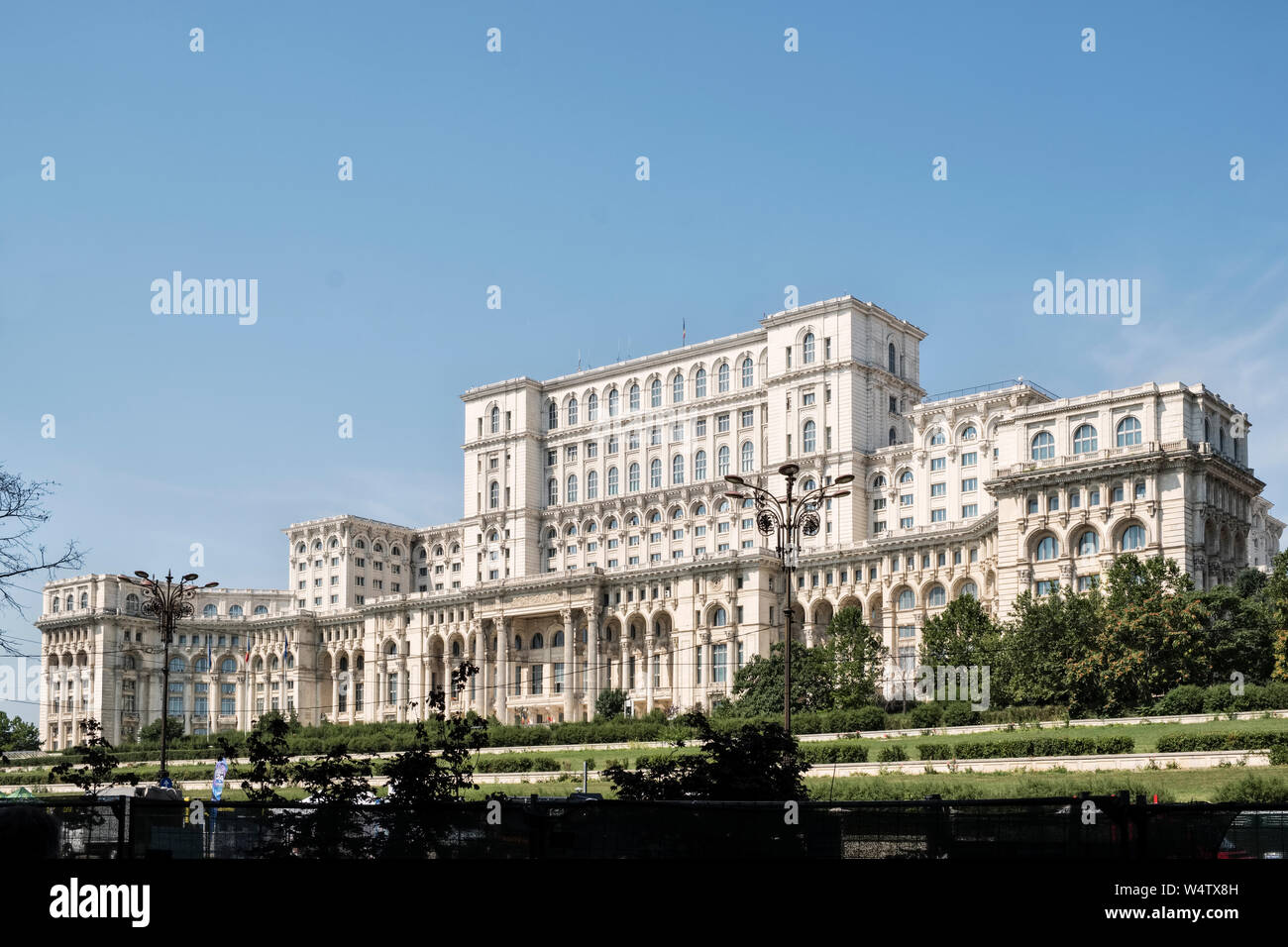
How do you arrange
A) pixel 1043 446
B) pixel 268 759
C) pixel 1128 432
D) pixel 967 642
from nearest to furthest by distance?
pixel 268 759
pixel 967 642
pixel 1128 432
pixel 1043 446

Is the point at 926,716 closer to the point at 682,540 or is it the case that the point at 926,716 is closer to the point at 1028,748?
the point at 1028,748

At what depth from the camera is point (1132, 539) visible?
8625cm

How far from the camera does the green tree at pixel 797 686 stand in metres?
90.1

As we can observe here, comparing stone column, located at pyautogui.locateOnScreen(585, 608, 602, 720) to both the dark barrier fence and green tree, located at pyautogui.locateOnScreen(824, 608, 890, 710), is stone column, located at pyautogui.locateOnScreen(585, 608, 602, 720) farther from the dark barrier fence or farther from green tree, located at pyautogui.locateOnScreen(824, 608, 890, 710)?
the dark barrier fence

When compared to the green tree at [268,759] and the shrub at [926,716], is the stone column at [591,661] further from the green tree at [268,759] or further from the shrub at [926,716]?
the green tree at [268,759]

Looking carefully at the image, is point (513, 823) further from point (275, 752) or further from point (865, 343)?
point (865, 343)

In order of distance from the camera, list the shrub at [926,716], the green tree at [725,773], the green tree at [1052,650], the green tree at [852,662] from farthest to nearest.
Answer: the green tree at [852,662], the green tree at [1052,650], the shrub at [926,716], the green tree at [725,773]

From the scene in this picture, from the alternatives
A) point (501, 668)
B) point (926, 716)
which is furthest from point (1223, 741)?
point (501, 668)

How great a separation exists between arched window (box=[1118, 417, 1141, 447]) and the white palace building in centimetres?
14

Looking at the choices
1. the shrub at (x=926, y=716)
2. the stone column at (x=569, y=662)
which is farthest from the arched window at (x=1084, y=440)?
the stone column at (x=569, y=662)

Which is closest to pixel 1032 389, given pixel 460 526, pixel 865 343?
pixel 865 343

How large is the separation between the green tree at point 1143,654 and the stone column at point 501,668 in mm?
65541

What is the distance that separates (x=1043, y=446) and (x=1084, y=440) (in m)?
→ 2.75
